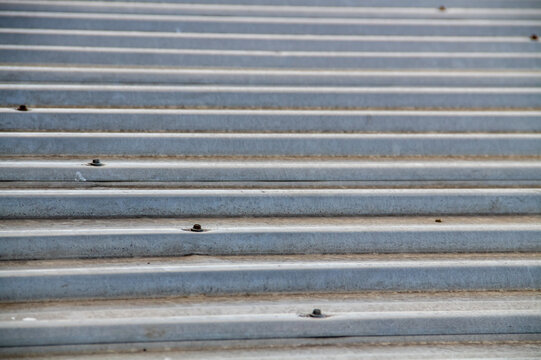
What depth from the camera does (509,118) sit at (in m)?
4.05

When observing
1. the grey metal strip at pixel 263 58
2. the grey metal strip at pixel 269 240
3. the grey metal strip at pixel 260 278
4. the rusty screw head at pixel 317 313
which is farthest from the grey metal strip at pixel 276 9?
the rusty screw head at pixel 317 313

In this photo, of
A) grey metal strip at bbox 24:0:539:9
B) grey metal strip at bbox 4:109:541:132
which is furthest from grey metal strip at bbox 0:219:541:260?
grey metal strip at bbox 24:0:539:9

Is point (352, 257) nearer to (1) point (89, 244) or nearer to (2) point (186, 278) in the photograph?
(2) point (186, 278)

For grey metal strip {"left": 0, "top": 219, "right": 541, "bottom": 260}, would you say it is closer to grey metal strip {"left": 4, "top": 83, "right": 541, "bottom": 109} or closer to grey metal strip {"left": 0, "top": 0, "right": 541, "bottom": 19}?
grey metal strip {"left": 4, "top": 83, "right": 541, "bottom": 109}

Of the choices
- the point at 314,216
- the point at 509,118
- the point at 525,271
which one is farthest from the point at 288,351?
the point at 509,118

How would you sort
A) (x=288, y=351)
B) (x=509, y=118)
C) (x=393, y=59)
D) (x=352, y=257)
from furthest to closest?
(x=393, y=59)
(x=509, y=118)
(x=352, y=257)
(x=288, y=351)

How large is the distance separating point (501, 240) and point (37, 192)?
2.11m

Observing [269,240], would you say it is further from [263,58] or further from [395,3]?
[395,3]

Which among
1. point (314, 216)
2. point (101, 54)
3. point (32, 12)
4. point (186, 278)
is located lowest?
point (186, 278)

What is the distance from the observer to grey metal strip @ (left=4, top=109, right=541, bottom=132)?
3701 millimetres

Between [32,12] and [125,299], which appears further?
[32,12]

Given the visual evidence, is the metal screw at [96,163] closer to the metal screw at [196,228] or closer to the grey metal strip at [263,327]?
the metal screw at [196,228]

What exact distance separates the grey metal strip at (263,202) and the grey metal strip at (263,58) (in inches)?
43.7

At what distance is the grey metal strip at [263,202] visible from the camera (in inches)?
128
